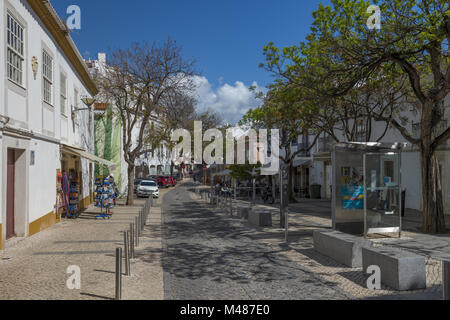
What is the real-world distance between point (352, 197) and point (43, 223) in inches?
389

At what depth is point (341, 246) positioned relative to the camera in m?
8.25

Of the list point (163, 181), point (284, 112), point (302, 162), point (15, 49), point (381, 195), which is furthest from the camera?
point (163, 181)

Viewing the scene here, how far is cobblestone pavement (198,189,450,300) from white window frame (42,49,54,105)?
8.08 metres

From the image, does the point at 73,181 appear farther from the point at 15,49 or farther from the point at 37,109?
the point at 15,49

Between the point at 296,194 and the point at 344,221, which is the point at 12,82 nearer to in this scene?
the point at 344,221

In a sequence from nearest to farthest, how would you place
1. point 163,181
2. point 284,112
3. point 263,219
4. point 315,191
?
point 263,219 → point 284,112 → point 315,191 → point 163,181

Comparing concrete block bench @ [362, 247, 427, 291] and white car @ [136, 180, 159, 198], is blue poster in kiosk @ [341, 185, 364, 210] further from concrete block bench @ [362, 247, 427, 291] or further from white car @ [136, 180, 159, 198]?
white car @ [136, 180, 159, 198]

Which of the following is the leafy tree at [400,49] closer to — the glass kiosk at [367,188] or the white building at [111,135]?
the glass kiosk at [367,188]

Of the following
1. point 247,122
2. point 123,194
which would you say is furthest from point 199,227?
point 123,194

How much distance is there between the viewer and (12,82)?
10.3 metres

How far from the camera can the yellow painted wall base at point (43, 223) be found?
472 inches

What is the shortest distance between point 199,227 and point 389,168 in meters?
6.52

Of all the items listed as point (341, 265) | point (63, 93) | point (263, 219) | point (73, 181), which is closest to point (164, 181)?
point (73, 181)

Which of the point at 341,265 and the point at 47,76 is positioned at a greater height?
the point at 47,76
